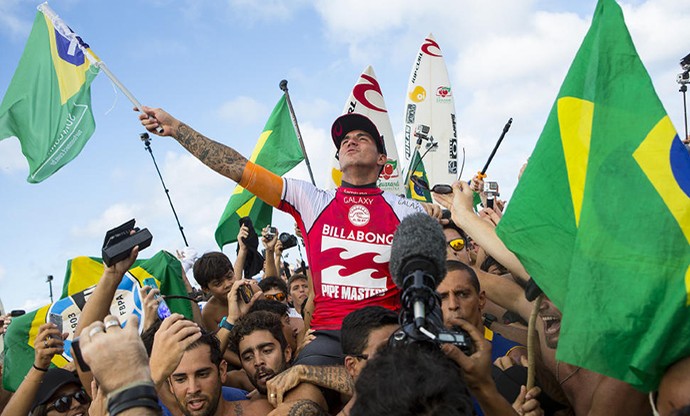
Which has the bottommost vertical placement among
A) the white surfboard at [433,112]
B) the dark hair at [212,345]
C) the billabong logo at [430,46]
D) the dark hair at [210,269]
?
the dark hair at [212,345]

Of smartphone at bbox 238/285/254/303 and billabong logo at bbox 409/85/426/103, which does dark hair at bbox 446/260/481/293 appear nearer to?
smartphone at bbox 238/285/254/303

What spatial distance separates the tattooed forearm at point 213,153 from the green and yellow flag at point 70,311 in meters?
1.36

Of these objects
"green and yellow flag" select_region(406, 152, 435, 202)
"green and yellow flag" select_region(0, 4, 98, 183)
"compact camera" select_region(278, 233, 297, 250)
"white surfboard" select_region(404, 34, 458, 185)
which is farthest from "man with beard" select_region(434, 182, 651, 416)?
"white surfboard" select_region(404, 34, 458, 185)

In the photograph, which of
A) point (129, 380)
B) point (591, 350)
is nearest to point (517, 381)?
point (591, 350)

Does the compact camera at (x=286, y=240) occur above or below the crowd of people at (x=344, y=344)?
above

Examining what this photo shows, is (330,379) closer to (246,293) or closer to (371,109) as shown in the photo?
(246,293)

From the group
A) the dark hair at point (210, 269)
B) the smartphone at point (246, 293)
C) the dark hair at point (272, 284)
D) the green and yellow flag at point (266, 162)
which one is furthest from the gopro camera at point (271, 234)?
the smartphone at point (246, 293)

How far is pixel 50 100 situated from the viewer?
6109 mm

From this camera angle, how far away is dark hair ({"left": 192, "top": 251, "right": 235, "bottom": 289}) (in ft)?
20.6

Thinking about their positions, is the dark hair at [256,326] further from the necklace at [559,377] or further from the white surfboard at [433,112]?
the white surfboard at [433,112]

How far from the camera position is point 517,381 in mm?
3244

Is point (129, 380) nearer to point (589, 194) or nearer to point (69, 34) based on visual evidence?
point (589, 194)

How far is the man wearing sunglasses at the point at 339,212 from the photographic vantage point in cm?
384

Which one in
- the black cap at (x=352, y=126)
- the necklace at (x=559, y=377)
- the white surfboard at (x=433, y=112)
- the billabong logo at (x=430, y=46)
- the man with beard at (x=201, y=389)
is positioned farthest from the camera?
the billabong logo at (x=430, y=46)
